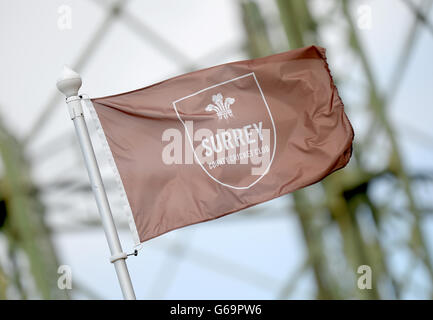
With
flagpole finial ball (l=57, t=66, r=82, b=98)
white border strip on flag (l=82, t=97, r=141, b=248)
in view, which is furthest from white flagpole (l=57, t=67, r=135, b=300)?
white border strip on flag (l=82, t=97, r=141, b=248)

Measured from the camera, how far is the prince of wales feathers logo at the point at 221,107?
6.95 metres

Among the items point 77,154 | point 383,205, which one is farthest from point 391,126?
point 77,154

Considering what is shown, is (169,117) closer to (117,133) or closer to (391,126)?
(117,133)

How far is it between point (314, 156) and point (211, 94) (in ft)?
2.80

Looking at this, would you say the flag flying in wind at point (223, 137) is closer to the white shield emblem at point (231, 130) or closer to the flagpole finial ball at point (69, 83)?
the white shield emblem at point (231, 130)

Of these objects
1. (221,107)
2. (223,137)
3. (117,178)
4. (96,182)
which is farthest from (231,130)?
(96,182)

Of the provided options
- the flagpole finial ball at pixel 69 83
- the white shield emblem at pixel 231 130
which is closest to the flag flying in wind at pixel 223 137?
the white shield emblem at pixel 231 130

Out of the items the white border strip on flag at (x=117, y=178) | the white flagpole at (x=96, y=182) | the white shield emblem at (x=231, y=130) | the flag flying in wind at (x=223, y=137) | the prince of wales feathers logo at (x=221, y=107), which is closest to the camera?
the white flagpole at (x=96, y=182)

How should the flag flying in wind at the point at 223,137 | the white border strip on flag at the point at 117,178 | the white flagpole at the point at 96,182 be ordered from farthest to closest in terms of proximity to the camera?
the flag flying in wind at the point at 223,137 < the white border strip on flag at the point at 117,178 < the white flagpole at the point at 96,182

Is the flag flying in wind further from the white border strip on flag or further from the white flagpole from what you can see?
the white flagpole

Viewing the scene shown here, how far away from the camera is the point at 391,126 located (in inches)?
459

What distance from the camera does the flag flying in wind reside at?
21.8 feet

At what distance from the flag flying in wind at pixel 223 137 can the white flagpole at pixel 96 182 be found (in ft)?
0.99

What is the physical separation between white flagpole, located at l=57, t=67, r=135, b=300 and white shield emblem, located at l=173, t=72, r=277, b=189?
2.62ft
